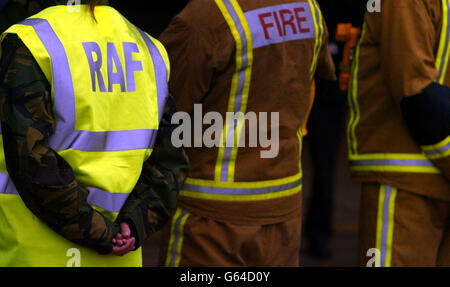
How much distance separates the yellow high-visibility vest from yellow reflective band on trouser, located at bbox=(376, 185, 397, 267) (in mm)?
1117

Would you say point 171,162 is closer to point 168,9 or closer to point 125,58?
point 125,58

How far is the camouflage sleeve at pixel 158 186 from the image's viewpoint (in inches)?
89.7

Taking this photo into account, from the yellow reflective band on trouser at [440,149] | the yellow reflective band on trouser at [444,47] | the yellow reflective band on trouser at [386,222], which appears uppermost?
the yellow reflective band on trouser at [444,47]

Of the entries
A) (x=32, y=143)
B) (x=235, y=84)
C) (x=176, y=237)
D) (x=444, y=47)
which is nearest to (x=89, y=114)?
(x=32, y=143)

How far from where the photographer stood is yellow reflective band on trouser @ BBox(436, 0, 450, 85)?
2.91 m

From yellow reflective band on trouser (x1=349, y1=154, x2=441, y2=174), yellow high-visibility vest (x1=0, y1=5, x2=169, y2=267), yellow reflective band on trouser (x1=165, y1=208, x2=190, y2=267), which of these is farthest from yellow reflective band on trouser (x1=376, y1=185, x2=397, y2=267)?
yellow high-visibility vest (x1=0, y1=5, x2=169, y2=267)

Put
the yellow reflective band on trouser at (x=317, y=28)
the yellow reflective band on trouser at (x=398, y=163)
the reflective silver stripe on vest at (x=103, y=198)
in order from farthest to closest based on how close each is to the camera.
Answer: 1. the yellow reflective band on trouser at (x=398, y=163)
2. the yellow reflective band on trouser at (x=317, y=28)
3. the reflective silver stripe on vest at (x=103, y=198)

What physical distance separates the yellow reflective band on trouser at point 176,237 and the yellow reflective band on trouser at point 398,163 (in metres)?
0.75

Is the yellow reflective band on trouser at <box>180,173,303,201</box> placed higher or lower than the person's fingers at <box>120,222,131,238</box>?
lower

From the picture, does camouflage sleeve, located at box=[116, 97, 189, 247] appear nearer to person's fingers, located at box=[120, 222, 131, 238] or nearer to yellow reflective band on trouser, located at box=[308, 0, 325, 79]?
person's fingers, located at box=[120, 222, 131, 238]

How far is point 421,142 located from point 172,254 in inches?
38.4

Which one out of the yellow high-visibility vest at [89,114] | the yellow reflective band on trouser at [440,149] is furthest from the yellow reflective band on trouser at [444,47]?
the yellow high-visibility vest at [89,114]

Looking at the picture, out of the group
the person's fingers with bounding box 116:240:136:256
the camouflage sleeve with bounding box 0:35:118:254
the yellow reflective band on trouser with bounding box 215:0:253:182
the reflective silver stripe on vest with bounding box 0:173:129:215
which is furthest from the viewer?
the yellow reflective band on trouser with bounding box 215:0:253:182

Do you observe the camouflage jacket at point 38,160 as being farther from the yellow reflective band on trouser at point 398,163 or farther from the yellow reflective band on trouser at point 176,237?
the yellow reflective band on trouser at point 398,163
